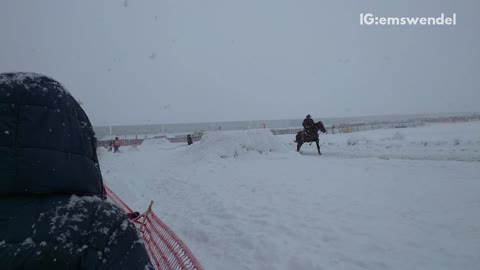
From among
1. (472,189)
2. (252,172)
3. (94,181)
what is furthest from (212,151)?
A: (94,181)

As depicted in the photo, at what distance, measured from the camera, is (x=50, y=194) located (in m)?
1.44

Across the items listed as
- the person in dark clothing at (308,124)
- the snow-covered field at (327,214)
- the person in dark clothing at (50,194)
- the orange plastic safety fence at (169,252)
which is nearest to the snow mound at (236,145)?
the person in dark clothing at (308,124)

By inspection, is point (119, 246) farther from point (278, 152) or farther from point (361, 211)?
point (278, 152)

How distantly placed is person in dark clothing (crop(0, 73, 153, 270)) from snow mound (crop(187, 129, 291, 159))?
531 inches

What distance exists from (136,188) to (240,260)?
6532 millimetres

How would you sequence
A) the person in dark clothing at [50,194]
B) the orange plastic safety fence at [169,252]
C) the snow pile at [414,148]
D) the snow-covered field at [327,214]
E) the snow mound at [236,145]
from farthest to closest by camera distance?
the snow mound at [236,145], the snow pile at [414,148], the snow-covered field at [327,214], the orange plastic safety fence at [169,252], the person in dark clothing at [50,194]

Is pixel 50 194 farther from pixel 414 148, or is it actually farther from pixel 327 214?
pixel 414 148

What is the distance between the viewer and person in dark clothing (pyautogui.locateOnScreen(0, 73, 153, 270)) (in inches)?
50.3

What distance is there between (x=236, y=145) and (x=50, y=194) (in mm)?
14673

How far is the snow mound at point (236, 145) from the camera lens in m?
15.7

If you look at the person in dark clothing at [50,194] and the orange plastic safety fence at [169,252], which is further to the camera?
the orange plastic safety fence at [169,252]

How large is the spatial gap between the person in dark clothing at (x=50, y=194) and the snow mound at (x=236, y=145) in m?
13.5

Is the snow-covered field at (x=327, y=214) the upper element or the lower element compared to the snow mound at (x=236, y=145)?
lower

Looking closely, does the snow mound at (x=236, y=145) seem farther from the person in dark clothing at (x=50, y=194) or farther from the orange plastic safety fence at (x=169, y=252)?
the person in dark clothing at (x=50, y=194)
